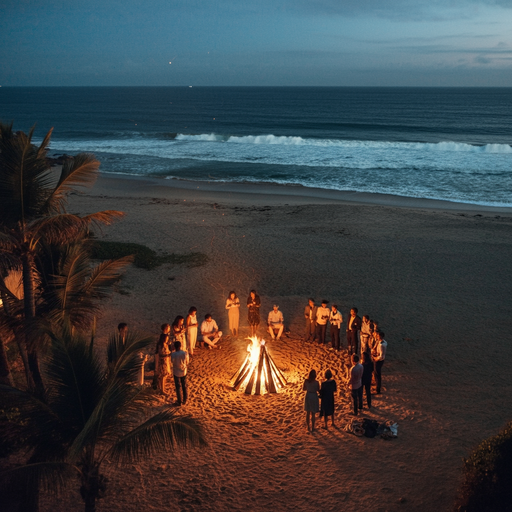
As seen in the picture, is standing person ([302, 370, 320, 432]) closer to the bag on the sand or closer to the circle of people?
the circle of people

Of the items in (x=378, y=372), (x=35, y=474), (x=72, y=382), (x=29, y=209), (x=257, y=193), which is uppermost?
(x=29, y=209)

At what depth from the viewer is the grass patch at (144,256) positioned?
55.2 feet

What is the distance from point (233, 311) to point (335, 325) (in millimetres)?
2499

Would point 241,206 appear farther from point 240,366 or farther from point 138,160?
point 138,160

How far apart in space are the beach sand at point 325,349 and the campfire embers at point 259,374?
0.69 ft

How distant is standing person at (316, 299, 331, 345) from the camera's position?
1099cm

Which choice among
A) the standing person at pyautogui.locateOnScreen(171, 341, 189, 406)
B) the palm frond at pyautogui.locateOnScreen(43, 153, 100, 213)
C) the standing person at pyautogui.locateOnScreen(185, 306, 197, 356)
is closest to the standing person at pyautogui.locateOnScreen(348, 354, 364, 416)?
the standing person at pyautogui.locateOnScreen(171, 341, 189, 406)

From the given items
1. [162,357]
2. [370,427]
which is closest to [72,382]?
[162,357]

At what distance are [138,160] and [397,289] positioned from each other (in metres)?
34.2

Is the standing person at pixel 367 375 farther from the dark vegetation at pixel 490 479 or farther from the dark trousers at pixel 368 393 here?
the dark vegetation at pixel 490 479

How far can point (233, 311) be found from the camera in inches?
458

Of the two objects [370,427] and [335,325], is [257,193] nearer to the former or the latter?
[335,325]

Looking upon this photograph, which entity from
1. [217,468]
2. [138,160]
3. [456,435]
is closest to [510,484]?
[456,435]

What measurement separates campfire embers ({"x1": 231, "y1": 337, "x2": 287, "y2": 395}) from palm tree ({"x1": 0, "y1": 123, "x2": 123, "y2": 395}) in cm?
387
